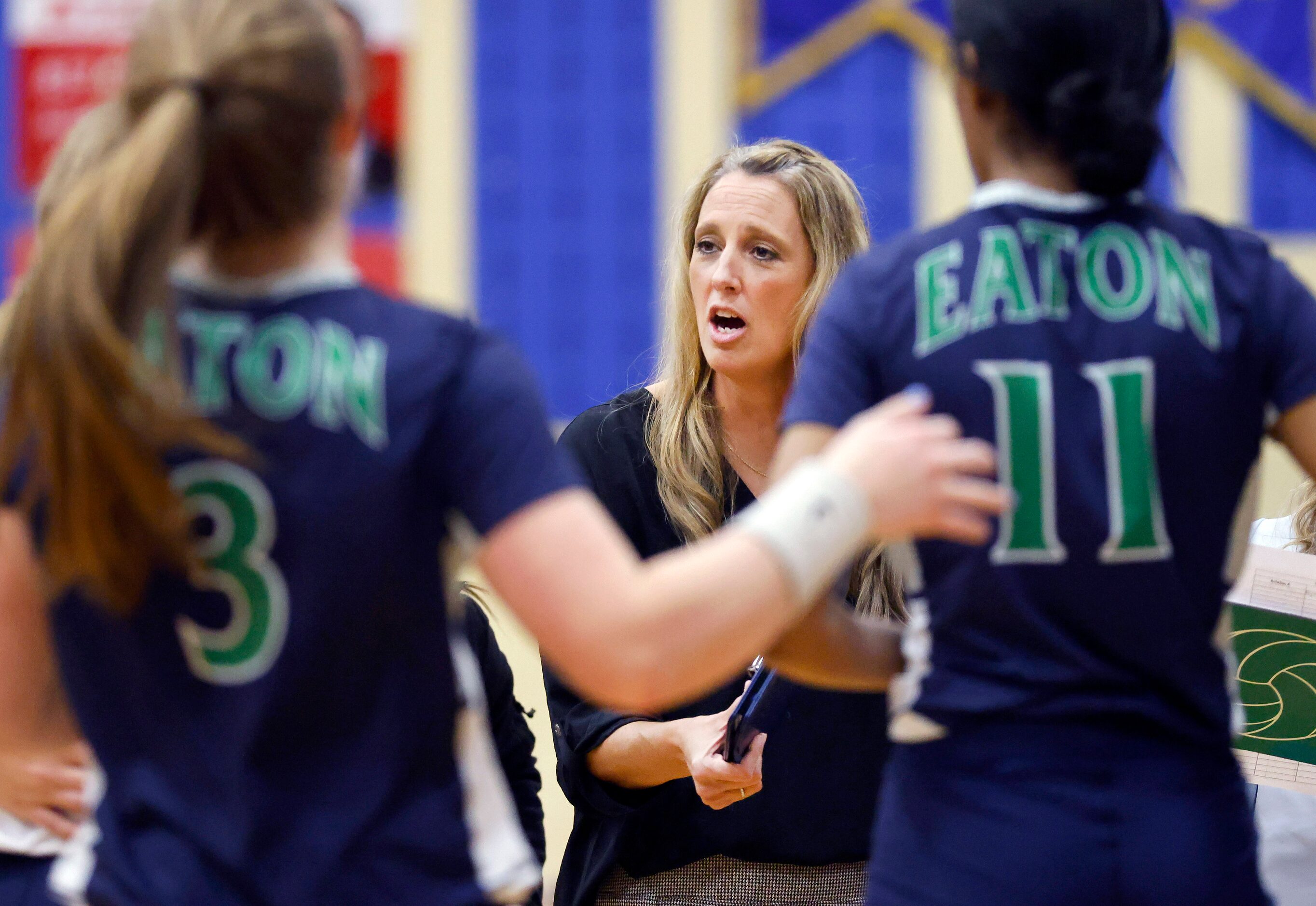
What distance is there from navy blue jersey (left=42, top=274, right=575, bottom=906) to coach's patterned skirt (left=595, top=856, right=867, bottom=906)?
0.96m

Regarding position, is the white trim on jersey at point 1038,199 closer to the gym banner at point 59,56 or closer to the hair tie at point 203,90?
the hair tie at point 203,90

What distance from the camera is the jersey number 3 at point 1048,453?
4.38 ft

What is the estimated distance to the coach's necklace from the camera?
233 centimetres

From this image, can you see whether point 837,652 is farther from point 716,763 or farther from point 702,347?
point 702,347

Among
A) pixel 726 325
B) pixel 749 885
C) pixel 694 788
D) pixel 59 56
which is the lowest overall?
pixel 749 885

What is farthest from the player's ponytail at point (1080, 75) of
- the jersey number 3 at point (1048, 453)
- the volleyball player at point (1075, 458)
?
the jersey number 3 at point (1048, 453)

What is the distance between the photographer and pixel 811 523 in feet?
3.93

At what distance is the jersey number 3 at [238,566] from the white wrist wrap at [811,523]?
410 mm

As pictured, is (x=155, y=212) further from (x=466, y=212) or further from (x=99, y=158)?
(x=466, y=212)

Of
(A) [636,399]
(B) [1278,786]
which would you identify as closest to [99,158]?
(A) [636,399]

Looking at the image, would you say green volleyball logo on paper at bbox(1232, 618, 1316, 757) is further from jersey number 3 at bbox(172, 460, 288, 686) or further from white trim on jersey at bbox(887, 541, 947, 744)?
jersey number 3 at bbox(172, 460, 288, 686)

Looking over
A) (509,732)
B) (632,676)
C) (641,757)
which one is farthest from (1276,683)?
(509,732)

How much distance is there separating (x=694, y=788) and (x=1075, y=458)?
1049mm

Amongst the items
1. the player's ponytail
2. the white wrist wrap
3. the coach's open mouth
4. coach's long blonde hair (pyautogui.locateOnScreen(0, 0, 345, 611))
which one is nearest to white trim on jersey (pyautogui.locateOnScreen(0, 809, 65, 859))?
coach's long blonde hair (pyautogui.locateOnScreen(0, 0, 345, 611))
